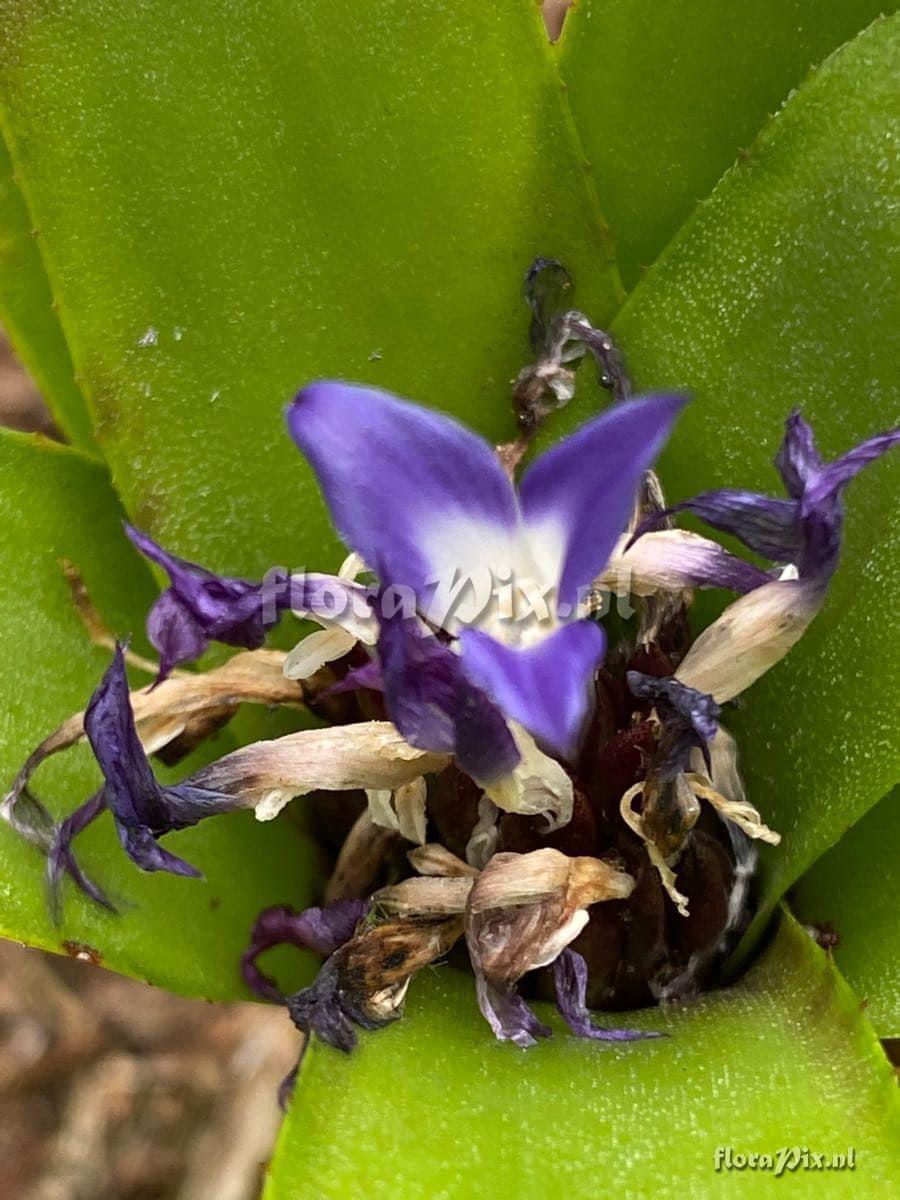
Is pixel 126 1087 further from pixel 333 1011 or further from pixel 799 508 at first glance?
pixel 799 508

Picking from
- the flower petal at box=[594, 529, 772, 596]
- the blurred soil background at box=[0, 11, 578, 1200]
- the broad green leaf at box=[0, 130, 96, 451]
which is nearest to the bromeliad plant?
the flower petal at box=[594, 529, 772, 596]

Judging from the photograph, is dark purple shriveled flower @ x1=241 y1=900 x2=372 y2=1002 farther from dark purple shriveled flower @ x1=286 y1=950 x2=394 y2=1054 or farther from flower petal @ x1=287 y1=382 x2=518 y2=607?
flower petal @ x1=287 y1=382 x2=518 y2=607

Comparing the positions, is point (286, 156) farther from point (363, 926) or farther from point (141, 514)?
point (363, 926)

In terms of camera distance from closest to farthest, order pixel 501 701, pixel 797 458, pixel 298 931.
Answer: pixel 501 701 → pixel 797 458 → pixel 298 931

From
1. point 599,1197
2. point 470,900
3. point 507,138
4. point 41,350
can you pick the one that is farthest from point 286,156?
point 599,1197

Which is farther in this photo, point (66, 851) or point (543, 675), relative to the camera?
point (66, 851)

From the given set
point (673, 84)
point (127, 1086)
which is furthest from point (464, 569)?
point (127, 1086)

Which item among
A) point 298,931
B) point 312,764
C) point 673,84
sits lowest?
point 298,931
